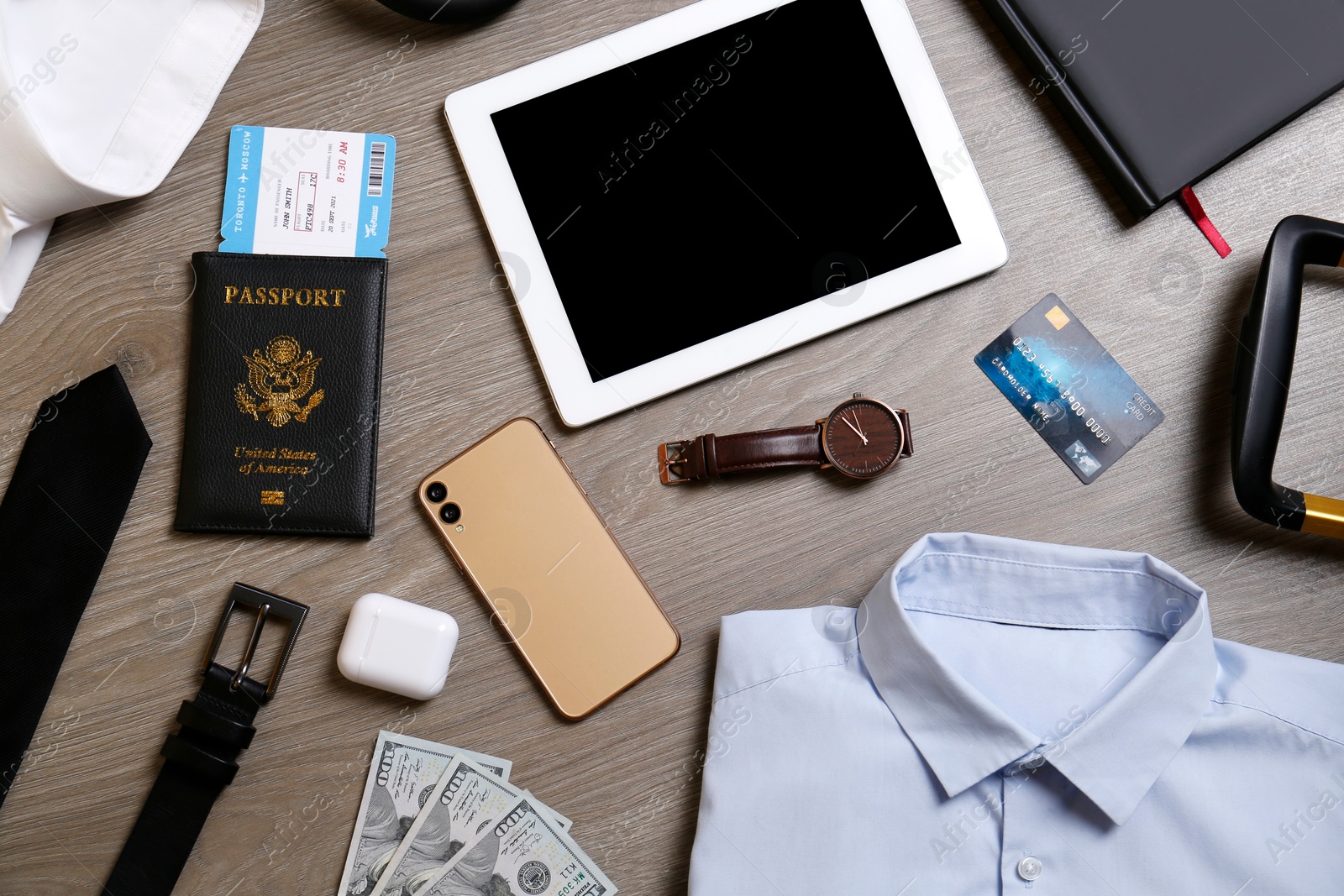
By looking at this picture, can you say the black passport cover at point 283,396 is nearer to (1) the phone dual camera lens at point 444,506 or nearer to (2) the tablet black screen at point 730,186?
(1) the phone dual camera lens at point 444,506

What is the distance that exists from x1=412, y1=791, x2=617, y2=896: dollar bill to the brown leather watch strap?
1.13 ft

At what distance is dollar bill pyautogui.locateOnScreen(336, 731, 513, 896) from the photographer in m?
0.75

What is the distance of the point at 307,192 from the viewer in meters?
0.79

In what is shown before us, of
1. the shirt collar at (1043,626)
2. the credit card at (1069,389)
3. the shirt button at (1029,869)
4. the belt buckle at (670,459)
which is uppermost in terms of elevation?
the credit card at (1069,389)

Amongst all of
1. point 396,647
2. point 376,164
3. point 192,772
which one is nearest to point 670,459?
point 396,647

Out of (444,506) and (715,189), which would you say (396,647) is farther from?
(715,189)

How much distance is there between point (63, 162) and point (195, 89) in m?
0.14

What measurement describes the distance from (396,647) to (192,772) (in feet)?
0.69

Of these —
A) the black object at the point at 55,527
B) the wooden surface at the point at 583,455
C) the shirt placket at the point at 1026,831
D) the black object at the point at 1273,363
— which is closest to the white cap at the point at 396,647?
the wooden surface at the point at 583,455

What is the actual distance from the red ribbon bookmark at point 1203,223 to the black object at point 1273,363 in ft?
0.20

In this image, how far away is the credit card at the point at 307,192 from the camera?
784 mm

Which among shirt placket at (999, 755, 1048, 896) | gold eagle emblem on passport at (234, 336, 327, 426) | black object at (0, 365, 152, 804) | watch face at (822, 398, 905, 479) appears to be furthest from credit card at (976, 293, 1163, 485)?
black object at (0, 365, 152, 804)

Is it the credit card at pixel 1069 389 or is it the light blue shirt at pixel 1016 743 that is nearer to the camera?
the light blue shirt at pixel 1016 743

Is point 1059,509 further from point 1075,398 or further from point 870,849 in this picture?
point 870,849
